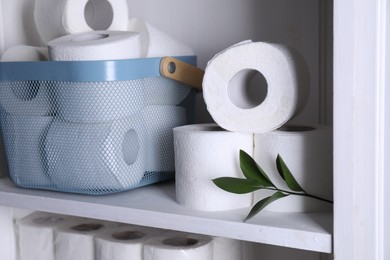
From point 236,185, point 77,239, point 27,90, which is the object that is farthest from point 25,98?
point 236,185

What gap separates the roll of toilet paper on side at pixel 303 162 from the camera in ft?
2.15

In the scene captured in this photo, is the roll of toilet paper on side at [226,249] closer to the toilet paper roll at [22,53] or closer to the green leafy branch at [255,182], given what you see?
the green leafy branch at [255,182]

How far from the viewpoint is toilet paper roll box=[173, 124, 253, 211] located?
68 cm

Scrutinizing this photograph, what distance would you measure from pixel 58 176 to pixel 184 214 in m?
0.20

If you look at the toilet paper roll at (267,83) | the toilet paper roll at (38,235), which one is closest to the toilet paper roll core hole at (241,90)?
the toilet paper roll at (267,83)

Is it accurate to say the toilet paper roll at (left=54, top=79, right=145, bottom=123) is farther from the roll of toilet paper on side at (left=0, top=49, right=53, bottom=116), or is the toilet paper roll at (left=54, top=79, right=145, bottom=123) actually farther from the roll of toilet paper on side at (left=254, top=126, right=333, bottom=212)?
the roll of toilet paper on side at (left=254, top=126, right=333, bottom=212)

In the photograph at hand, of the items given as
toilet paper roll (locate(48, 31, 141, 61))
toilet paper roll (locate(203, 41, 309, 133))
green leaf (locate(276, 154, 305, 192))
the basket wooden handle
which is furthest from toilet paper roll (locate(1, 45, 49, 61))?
green leaf (locate(276, 154, 305, 192))

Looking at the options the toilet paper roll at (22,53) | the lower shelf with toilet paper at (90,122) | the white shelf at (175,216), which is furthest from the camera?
the toilet paper roll at (22,53)

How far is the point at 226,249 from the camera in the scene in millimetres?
863

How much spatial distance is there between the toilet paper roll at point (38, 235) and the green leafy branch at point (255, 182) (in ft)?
1.24

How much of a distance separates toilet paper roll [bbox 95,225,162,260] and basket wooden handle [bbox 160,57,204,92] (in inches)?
9.3

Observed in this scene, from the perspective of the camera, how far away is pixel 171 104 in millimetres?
830
